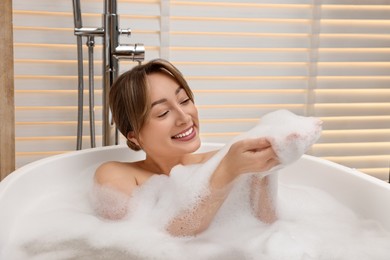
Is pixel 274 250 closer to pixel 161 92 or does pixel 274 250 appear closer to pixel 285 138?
pixel 285 138

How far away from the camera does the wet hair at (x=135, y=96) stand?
5.46 ft

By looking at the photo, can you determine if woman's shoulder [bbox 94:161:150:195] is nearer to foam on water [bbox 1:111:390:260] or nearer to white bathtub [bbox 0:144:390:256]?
foam on water [bbox 1:111:390:260]

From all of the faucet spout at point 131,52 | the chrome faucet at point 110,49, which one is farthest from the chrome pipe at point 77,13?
the faucet spout at point 131,52

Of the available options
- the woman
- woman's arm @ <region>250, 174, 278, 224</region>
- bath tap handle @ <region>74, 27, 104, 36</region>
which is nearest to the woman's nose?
the woman

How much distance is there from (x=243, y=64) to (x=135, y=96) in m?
1.05

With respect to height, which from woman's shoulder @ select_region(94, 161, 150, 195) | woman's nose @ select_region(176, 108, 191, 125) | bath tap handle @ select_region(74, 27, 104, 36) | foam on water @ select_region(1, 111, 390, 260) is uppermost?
bath tap handle @ select_region(74, 27, 104, 36)

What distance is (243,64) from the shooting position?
262cm

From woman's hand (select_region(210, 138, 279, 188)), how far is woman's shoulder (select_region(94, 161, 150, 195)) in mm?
380

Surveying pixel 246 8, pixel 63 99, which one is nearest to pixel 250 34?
pixel 246 8

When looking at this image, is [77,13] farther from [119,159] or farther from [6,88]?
[119,159]

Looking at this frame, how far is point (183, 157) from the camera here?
1.83 meters

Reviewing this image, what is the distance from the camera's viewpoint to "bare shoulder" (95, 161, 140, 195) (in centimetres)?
166

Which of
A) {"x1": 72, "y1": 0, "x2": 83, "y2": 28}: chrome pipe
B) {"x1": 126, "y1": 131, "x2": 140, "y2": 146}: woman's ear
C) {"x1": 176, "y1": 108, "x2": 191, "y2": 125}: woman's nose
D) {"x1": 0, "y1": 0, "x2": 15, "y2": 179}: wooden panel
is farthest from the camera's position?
{"x1": 72, "y1": 0, "x2": 83, "y2": 28}: chrome pipe

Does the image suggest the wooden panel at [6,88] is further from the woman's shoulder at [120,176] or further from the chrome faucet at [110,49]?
the woman's shoulder at [120,176]
